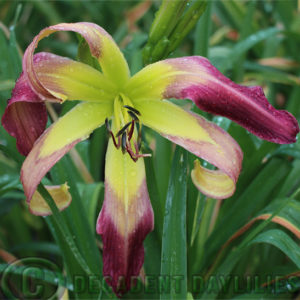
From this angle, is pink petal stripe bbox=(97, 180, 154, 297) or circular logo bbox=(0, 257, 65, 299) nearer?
pink petal stripe bbox=(97, 180, 154, 297)

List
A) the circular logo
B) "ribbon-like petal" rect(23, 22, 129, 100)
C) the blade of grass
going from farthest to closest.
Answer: the circular logo < the blade of grass < "ribbon-like petal" rect(23, 22, 129, 100)

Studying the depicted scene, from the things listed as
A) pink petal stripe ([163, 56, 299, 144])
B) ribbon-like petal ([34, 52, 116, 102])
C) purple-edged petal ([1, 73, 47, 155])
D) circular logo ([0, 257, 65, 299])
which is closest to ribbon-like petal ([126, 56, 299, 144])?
pink petal stripe ([163, 56, 299, 144])

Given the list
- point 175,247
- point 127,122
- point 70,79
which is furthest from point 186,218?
point 70,79

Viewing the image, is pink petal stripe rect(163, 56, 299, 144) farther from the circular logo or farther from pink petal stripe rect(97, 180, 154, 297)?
the circular logo

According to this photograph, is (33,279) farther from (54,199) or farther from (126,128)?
(126,128)

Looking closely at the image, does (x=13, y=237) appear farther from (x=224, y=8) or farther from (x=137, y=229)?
(x=224, y=8)

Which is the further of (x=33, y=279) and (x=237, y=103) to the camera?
(x=33, y=279)

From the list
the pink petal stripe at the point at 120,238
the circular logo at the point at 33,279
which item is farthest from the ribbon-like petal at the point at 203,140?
the circular logo at the point at 33,279
